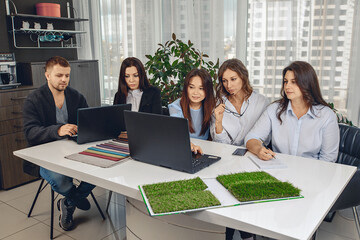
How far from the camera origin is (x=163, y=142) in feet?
5.20

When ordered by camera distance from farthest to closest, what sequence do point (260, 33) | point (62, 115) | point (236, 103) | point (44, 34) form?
point (44, 34) < point (260, 33) < point (62, 115) < point (236, 103)

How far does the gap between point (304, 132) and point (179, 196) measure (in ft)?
3.46

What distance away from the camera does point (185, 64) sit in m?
3.12

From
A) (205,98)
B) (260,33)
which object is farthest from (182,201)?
(260,33)

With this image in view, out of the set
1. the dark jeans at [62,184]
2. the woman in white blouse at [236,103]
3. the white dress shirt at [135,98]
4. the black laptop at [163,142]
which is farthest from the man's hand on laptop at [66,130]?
the woman in white blouse at [236,103]

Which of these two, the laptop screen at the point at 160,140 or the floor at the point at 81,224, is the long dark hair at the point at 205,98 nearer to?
the laptop screen at the point at 160,140

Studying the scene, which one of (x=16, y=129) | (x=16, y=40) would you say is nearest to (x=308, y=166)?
(x=16, y=129)

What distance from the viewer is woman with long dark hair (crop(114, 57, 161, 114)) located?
2.63 meters

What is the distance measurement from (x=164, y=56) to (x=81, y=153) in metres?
1.73

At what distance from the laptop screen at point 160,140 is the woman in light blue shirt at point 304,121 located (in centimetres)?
52

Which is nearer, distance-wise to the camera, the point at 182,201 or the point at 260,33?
the point at 182,201

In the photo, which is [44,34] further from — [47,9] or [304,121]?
[304,121]

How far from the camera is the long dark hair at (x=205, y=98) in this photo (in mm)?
2209

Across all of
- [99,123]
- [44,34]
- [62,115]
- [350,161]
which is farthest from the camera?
[44,34]
